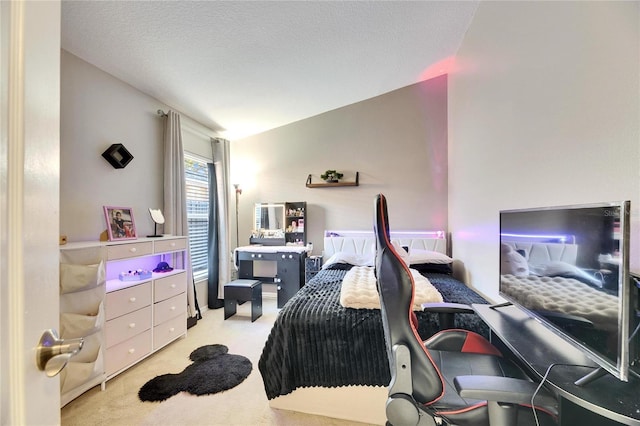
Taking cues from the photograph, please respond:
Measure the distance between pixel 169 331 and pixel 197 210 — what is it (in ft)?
5.48

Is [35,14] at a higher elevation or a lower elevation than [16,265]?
higher

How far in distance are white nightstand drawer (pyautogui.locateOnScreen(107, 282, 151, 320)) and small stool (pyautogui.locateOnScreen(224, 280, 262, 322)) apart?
1.03m

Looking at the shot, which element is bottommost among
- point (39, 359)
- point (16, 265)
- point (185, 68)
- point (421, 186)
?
point (39, 359)

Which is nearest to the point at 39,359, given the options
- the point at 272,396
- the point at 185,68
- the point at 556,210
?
the point at 272,396

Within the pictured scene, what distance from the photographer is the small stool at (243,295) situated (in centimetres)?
325

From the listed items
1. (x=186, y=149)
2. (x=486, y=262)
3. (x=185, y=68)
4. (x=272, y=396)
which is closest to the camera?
(x=272, y=396)

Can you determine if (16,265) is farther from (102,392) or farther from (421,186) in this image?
(421,186)

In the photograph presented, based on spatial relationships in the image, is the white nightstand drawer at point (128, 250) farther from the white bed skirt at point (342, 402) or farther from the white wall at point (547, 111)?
the white wall at point (547, 111)

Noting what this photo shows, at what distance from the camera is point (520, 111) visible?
5.57 feet

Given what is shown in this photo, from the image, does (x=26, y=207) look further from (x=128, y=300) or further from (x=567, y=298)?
(x=128, y=300)

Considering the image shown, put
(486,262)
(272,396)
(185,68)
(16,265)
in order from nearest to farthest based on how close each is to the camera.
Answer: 1. (16,265)
2. (272,396)
3. (486,262)
4. (185,68)

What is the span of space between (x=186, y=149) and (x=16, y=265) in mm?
3368

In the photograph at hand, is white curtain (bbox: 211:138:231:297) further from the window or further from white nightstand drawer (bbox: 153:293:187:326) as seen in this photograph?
white nightstand drawer (bbox: 153:293:187:326)

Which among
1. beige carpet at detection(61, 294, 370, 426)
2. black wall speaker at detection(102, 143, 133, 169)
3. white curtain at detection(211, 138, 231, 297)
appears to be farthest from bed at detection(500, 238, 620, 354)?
white curtain at detection(211, 138, 231, 297)
